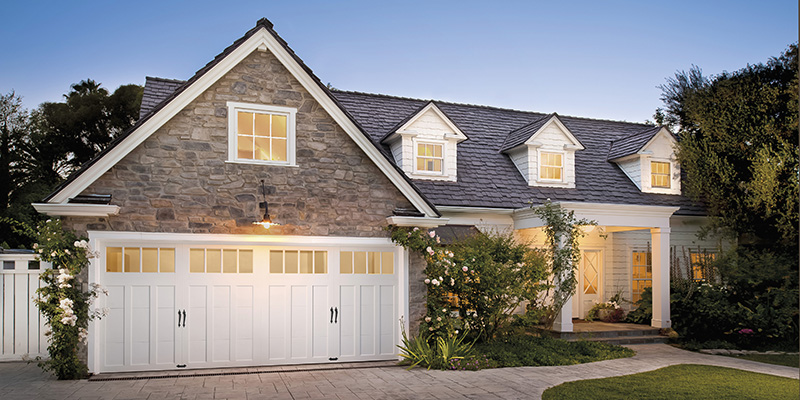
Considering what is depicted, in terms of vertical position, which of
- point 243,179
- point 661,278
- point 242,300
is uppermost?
point 243,179

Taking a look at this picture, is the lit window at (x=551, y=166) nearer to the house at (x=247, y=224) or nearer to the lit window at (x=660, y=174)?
the lit window at (x=660, y=174)

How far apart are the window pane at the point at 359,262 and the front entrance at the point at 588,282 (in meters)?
7.83

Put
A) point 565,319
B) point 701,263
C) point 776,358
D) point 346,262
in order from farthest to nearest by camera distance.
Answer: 1. point 701,263
2. point 565,319
3. point 776,358
4. point 346,262

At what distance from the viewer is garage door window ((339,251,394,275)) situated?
440 inches

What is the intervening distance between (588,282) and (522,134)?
4686 millimetres

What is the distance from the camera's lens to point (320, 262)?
11.1m

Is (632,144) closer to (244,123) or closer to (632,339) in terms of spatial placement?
(632,339)

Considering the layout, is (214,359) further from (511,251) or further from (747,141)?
(747,141)

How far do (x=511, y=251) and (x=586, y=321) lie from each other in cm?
532

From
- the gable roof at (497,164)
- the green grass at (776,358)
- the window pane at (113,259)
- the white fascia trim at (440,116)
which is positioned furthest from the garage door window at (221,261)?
the green grass at (776,358)

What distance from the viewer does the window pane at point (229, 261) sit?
1048 centimetres

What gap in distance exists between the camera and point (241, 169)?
10375 mm

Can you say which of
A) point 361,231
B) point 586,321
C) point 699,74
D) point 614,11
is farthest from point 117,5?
point 699,74

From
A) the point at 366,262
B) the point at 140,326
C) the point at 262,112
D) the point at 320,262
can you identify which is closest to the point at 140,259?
the point at 140,326
